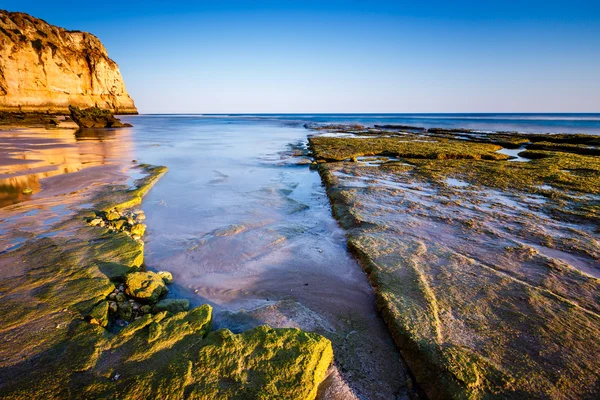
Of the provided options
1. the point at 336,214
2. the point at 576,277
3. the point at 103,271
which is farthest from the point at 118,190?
the point at 576,277

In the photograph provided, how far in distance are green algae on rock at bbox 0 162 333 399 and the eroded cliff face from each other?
219ft

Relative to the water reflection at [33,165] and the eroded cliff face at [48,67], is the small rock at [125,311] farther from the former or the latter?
the eroded cliff face at [48,67]

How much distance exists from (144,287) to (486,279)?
15.9 feet

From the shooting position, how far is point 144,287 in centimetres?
376

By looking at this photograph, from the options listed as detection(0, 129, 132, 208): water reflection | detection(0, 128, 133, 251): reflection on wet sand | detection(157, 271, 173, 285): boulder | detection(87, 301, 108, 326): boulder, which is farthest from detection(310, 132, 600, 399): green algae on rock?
detection(0, 129, 132, 208): water reflection

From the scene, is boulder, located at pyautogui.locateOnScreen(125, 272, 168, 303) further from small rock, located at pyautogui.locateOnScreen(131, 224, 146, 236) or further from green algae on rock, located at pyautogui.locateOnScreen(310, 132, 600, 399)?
green algae on rock, located at pyautogui.locateOnScreen(310, 132, 600, 399)

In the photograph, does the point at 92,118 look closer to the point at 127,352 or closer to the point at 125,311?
the point at 125,311

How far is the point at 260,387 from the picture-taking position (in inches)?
94.0

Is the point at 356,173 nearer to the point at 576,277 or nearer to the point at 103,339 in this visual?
the point at 576,277

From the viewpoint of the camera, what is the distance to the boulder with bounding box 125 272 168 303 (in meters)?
3.67

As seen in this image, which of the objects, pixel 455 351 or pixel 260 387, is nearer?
pixel 260 387

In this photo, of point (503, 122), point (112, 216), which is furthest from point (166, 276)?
point (503, 122)

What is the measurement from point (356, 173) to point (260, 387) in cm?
1006

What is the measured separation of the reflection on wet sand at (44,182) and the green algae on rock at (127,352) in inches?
107
